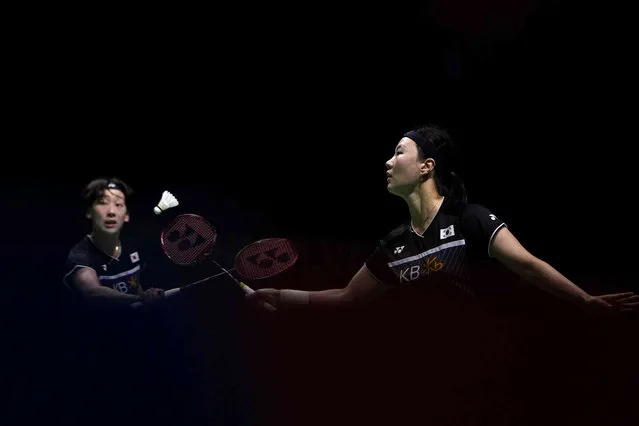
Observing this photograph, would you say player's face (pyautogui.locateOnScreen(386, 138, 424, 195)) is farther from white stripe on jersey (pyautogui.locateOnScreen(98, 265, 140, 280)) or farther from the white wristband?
white stripe on jersey (pyautogui.locateOnScreen(98, 265, 140, 280))

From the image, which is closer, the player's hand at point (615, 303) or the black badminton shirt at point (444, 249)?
the player's hand at point (615, 303)

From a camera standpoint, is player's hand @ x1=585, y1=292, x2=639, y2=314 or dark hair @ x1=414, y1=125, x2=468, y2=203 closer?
player's hand @ x1=585, y1=292, x2=639, y2=314

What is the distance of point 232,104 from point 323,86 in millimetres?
514

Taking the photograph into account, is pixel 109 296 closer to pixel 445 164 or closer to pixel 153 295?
pixel 153 295

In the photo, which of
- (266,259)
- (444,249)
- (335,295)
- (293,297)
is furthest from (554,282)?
(266,259)

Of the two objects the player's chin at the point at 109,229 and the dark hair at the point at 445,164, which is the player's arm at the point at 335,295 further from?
the player's chin at the point at 109,229

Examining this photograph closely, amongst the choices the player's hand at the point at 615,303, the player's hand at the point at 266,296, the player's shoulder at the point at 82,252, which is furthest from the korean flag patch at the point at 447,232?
the player's shoulder at the point at 82,252

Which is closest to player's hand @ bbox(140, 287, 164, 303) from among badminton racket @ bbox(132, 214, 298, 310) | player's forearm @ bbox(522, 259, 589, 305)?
badminton racket @ bbox(132, 214, 298, 310)

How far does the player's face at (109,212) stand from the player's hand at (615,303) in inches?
85.8

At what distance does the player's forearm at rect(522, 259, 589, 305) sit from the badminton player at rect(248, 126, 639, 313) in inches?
1.4

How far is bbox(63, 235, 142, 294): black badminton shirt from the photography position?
3656 mm

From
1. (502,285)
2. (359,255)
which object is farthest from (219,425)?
(502,285)

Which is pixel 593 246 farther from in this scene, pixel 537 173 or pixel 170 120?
pixel 170 120

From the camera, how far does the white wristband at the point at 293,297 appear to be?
3254 mm
